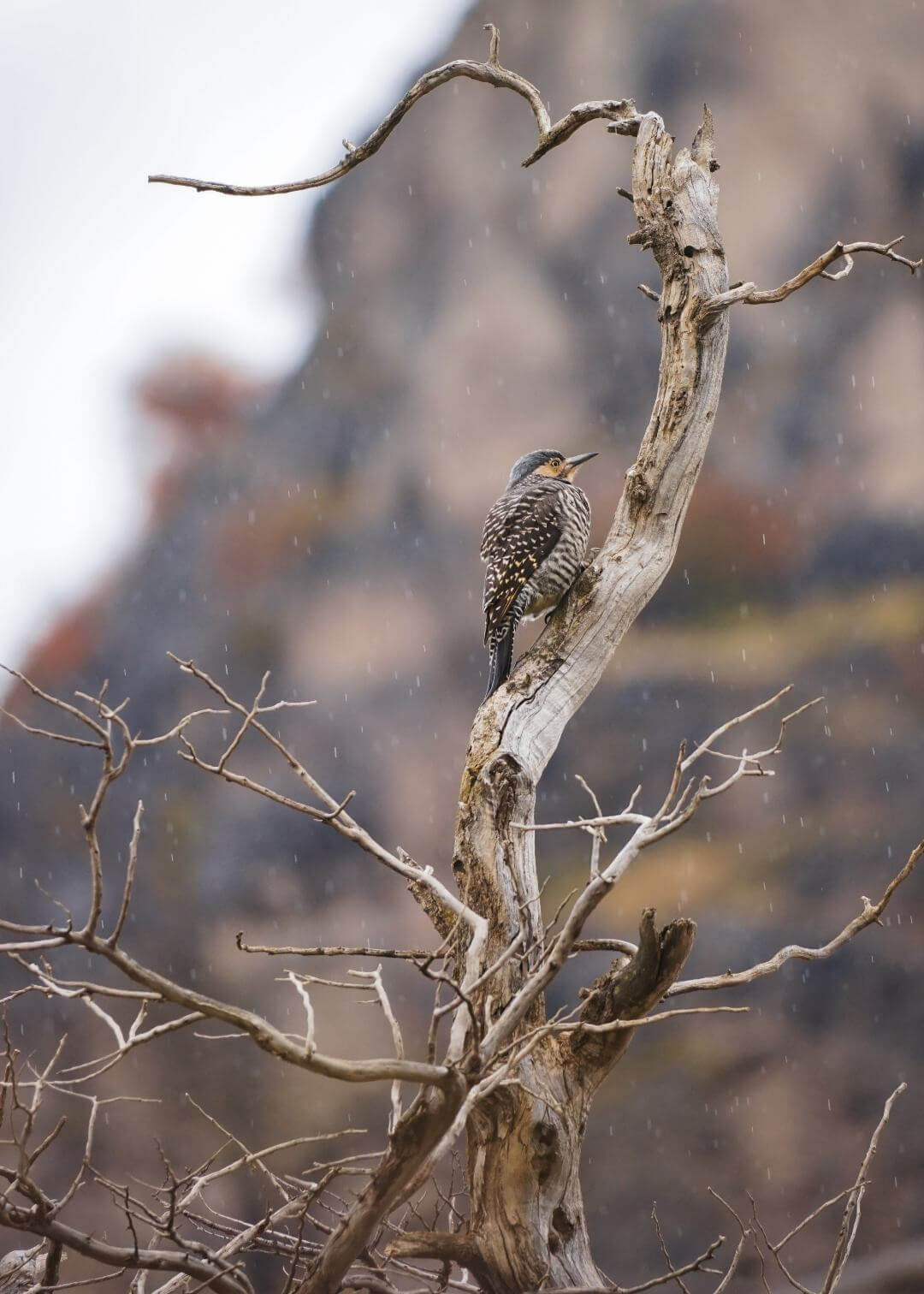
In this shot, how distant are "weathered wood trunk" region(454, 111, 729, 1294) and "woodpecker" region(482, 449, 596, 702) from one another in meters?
0.34

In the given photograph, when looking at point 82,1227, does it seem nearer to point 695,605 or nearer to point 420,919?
point 420,919

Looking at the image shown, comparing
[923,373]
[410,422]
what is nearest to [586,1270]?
[410,422]

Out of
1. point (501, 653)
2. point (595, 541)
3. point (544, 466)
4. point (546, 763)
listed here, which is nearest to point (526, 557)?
point (501, 653)

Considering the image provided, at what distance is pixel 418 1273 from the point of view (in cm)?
191

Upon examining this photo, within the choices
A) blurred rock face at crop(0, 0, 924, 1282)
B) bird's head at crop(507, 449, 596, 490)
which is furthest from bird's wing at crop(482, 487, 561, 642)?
blurred rock face at crop(0, 0, 924, 1282)

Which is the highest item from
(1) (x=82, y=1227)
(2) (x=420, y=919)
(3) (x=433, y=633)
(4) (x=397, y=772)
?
(3) (x=433, y=633)

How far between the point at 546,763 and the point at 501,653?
58 cm

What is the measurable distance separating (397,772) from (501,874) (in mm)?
3202

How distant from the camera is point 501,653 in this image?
2.44 metres

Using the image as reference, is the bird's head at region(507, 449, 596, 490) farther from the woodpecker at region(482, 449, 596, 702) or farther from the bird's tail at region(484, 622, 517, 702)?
the bird's tail at region(484, 622, 517, 702)

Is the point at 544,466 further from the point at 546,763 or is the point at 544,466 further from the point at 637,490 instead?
the point at 546,763

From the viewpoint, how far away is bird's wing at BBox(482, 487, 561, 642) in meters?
2.47

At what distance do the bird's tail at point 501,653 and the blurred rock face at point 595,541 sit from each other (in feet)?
8.10

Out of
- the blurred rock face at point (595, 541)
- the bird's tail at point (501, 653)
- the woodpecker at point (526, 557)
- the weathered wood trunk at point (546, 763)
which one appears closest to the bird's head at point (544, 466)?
the woodpecker at point (526, 557)
